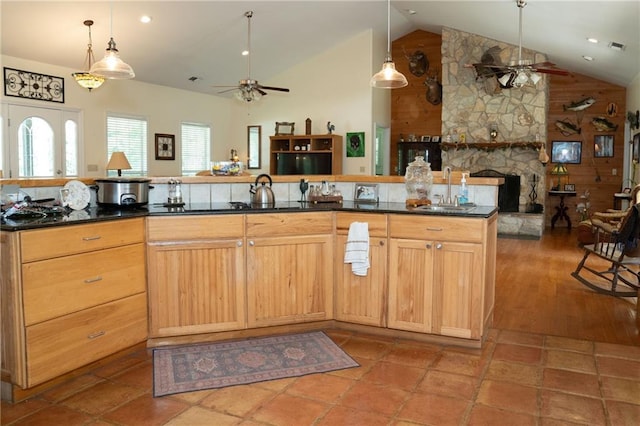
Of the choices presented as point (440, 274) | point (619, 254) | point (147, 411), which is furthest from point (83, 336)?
point (619, 254)

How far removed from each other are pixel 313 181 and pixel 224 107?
6983 millimetres

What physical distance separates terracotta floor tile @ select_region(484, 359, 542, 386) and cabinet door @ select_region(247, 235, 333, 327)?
3.69 feet

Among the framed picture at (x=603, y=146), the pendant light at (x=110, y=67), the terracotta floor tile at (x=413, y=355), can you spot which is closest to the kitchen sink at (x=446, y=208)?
the terracotta floor tile at (x=413, y=355)

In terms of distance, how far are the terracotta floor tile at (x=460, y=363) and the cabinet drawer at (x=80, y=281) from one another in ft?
5.99

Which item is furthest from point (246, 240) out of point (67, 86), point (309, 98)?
point (309, 98)

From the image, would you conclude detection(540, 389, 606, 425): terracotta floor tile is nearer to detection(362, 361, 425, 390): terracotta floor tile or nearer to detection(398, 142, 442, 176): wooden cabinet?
detection(362, 361, 425, 390): terracotta floor tile

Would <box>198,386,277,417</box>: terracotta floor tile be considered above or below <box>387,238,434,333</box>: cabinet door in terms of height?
below

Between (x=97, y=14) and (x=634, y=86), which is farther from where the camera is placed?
(x=634, y=86)

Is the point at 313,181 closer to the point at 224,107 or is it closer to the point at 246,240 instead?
the point at 246,240

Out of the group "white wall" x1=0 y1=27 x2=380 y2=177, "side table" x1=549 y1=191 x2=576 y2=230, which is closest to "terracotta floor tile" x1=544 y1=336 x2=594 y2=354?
"white wall" x1=0 y1=27 x2=380 y2=177

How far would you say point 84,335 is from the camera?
267 centimetres

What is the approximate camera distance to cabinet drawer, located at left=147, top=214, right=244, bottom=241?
10.0ft

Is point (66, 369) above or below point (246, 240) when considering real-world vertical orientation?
below

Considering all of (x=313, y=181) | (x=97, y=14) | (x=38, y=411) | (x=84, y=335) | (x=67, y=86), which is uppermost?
(x=97, y=14)
